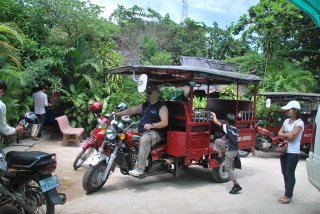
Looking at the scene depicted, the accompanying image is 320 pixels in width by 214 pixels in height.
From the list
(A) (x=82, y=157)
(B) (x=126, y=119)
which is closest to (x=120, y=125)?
(B) (x=126, y=119)

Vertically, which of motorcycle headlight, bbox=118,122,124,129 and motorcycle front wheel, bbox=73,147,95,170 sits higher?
motorcycle headlight, bbox=118,122,124,129

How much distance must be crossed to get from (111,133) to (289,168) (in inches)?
116

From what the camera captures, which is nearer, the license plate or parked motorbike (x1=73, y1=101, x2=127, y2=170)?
the license plate

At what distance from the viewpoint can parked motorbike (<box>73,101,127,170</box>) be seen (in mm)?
6227

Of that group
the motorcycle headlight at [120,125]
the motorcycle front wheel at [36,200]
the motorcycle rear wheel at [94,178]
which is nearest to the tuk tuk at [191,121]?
the motorcycle headlight at [120,125]

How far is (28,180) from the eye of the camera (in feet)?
13.7

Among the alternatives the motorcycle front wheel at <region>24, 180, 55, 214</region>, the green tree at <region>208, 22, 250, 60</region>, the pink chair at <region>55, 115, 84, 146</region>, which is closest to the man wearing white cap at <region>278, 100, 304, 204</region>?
the motorcycle front wheel at <region>24, 180, 55, 214</region>

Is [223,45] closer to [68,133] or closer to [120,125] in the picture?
[68,133]

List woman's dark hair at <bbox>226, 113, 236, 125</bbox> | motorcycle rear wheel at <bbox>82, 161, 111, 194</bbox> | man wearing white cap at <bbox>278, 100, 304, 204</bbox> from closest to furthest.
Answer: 1. man wearing white cap at <bbox>278, 100, 304, 204</bbox>
2. motorcycle rear wheel at <bbox>82, 161, 111, 194</bbox>
3. woman's dark hair at <bbox>226, 113, 236, 125</bbox>

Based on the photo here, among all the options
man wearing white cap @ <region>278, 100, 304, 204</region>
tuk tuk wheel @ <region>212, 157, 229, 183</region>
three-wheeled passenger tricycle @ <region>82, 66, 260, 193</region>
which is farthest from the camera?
tuk tuk wheel @ <region>212, 157, 229, 183</region>

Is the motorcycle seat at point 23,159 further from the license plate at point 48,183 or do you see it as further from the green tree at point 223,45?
the green tree at point 223,45

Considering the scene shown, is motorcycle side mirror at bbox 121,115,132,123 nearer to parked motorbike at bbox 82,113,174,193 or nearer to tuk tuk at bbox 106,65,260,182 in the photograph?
parked motorbike at bbox 82,113,174,193

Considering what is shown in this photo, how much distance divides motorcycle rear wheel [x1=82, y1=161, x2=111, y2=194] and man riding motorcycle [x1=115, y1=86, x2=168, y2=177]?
0.53 m

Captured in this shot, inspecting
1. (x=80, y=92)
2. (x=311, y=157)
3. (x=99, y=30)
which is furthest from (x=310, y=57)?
(x=311, y=157)
